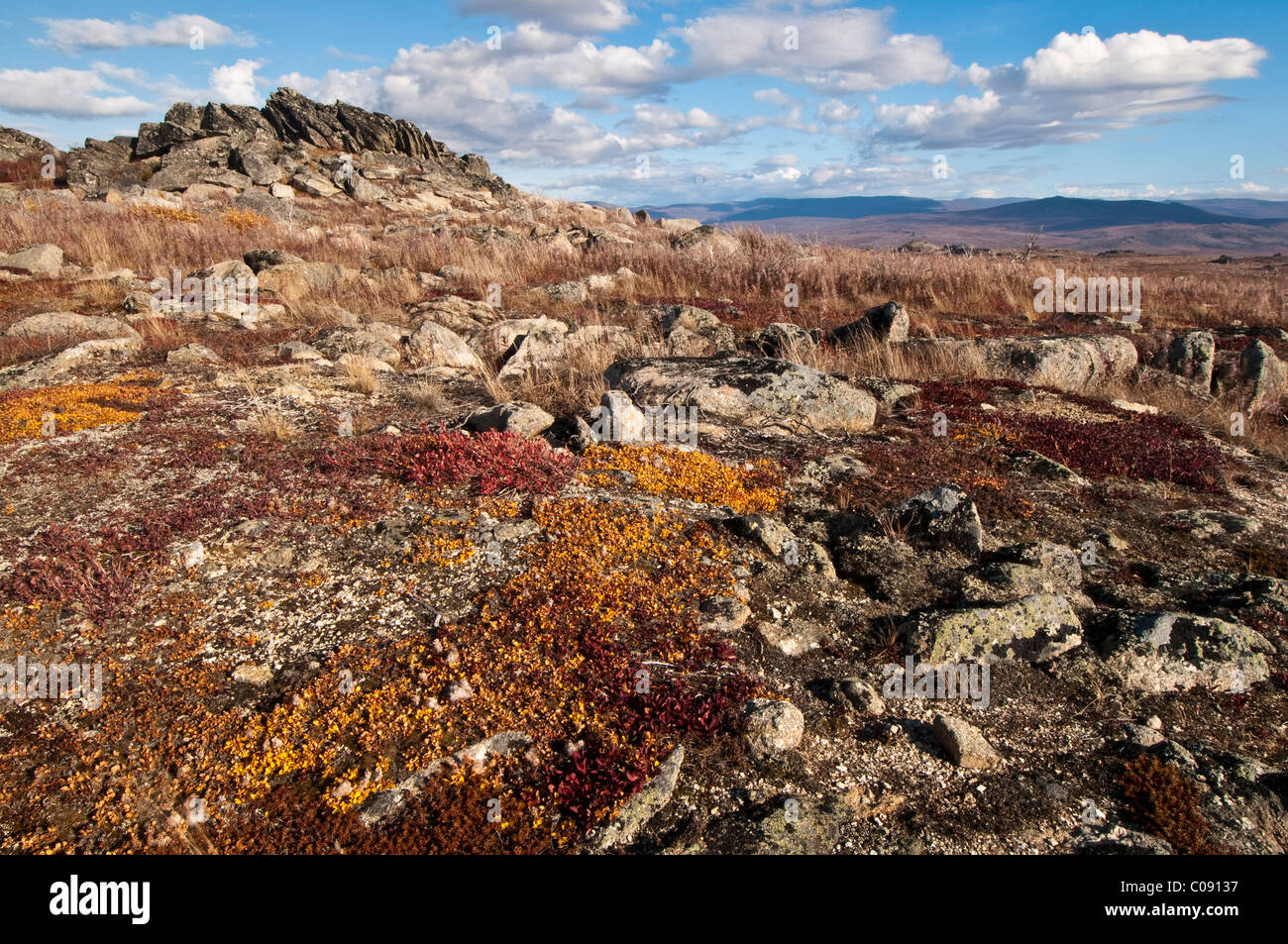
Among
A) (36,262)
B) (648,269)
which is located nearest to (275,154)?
(36,262)

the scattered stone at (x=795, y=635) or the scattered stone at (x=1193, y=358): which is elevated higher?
the scattered stone at (x=1193, y=358)

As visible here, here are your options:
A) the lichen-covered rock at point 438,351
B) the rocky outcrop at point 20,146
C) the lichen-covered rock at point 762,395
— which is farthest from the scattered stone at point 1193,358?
the rocky outcrop at point 20,146

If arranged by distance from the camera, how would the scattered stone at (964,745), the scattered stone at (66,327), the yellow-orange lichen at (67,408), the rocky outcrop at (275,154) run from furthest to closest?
the rocky outcrop at (275,154) → the scattered stone at (66,327) → the yellow-orange lichen at (67,408) → the scattered stone at (964,745)

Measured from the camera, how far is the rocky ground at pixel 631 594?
3.60 meters

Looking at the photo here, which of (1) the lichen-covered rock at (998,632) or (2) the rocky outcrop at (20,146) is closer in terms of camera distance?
(1) the lichen-covered rock at (998,632)

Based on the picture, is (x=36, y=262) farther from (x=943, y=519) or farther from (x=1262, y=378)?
(x=1262, y=378)

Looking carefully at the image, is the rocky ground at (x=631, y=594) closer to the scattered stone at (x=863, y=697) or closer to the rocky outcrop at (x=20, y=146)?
the scattered stone at (x=863, y=697)

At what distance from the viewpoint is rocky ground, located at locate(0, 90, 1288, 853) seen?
3.60 meters

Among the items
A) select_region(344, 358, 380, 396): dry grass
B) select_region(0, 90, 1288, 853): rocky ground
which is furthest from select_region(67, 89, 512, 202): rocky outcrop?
select_region(344, 358, 380, 396): dry grass

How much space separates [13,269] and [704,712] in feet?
65.9

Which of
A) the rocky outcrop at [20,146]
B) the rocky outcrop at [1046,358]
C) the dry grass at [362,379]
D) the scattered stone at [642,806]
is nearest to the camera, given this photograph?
the scattered stone at [642,806]

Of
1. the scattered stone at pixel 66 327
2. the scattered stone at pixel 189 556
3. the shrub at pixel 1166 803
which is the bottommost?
the shrub at pixel 1166 803

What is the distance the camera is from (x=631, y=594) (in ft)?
17.0
